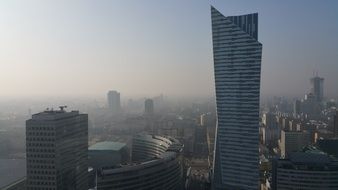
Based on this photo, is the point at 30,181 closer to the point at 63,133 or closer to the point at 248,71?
the point at 63,133

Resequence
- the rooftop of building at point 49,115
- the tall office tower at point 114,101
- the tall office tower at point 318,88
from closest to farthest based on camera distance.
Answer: the rooftop of building at point 49,115 < the tall office tower at point 318,88 < the tall office tower at point 114,101

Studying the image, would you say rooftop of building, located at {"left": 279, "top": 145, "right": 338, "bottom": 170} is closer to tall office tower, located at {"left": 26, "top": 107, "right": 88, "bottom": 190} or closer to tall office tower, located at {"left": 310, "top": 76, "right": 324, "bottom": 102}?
tall office tower, located at {"left": 26, "top": 107, "right": 88, "bottom": 190}

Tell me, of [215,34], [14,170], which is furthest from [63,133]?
[215,34]

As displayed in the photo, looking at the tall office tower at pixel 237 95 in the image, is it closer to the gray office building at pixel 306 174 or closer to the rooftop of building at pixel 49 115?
the gray office building at pixel 306 174

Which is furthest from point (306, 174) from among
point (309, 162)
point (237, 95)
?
point (237, 95)

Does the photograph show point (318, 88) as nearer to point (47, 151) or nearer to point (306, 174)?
point (306, 174)

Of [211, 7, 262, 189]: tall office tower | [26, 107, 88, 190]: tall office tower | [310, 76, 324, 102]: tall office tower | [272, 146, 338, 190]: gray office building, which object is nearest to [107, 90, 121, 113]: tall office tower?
[310, 76, 324, 102]: tall office tower

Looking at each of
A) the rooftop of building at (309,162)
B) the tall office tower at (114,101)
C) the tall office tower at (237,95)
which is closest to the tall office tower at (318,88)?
the tall office tower at (114,101)
